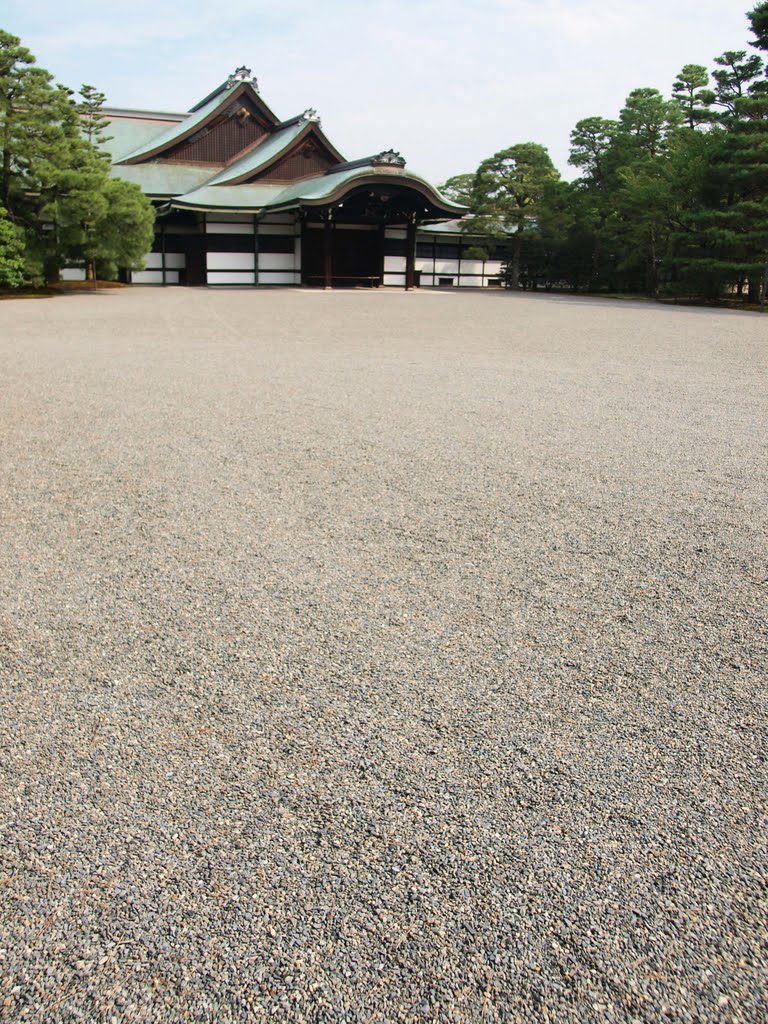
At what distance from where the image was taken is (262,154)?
82.2 ft

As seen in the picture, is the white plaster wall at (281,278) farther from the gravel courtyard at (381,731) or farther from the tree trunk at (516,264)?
the gravel courtyard at (381,731)

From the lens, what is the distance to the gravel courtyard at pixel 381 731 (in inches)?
56.1

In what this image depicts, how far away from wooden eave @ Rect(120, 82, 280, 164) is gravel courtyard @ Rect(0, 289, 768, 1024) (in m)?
22.7

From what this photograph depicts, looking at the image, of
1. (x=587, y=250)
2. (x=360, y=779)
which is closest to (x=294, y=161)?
(x=587, y=250)

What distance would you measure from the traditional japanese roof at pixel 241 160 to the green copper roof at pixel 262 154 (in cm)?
4

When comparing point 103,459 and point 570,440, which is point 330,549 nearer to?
point 103,459

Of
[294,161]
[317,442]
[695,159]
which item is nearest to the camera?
[317,442]

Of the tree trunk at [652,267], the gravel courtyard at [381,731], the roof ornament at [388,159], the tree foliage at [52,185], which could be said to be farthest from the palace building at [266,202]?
the gravel courtyard at [381,731]

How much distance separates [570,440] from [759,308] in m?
16.6

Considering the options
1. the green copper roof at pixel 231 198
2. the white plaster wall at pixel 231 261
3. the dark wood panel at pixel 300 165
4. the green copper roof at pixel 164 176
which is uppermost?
the dark wood panel at pixel 300 165

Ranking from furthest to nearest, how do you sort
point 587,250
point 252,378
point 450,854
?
point 587,250
point 252,378
point 450,854

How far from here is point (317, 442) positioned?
205 inches

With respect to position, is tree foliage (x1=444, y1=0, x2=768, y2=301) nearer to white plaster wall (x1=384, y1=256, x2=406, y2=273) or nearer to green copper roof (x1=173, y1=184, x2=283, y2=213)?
white plaster wall (x1=384, y1=256, x2=406, y2=273)

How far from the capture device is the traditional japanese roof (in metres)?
22.0
